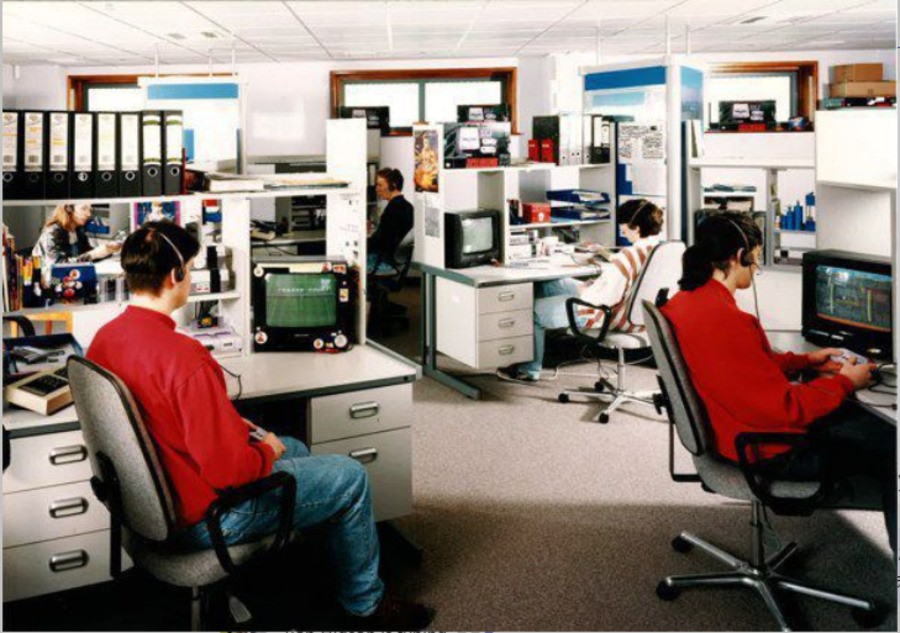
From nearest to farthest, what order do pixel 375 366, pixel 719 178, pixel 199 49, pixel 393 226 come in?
pixel 375 366 → pixel 393 226 → pixel 199 49 → pixel 719 178

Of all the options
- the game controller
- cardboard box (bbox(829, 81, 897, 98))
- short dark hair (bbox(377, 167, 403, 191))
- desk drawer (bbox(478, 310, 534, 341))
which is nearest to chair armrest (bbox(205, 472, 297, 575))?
the game controller

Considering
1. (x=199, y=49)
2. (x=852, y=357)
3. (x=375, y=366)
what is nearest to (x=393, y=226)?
(x=199, y=49)

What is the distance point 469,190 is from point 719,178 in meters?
2.79

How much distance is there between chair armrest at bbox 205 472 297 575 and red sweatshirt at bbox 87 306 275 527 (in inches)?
1.2

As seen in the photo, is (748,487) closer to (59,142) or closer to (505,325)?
(59,142)

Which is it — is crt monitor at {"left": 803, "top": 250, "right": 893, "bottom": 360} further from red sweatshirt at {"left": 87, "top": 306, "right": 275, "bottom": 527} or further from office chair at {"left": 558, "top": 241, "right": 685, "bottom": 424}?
red sweatshirt at {"left": 87, "top": 306, "right": 275, "bottom": 527}

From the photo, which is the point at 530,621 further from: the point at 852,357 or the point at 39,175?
the point at 39,175

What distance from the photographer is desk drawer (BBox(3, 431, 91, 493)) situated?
96.9 inches

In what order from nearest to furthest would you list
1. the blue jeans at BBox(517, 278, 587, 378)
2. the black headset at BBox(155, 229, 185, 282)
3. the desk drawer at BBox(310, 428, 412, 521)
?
the black headset at BBox(155, 229, 185, 282)
the desk drawer at BBox(310, 428, 412, 521)
the blue jeans at BBox(517, 278, 587, 378)

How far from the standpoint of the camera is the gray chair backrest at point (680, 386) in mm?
2527

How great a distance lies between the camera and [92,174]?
116 inches

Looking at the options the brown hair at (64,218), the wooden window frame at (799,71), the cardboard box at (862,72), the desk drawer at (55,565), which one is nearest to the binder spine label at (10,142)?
the desk drawer at (55,565)

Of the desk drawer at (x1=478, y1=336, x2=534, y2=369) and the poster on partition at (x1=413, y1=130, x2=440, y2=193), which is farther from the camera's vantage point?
the poster on partition at (x1=413, y1=130, x2=440, y2=193)

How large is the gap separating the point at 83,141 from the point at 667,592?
232 centimetres
